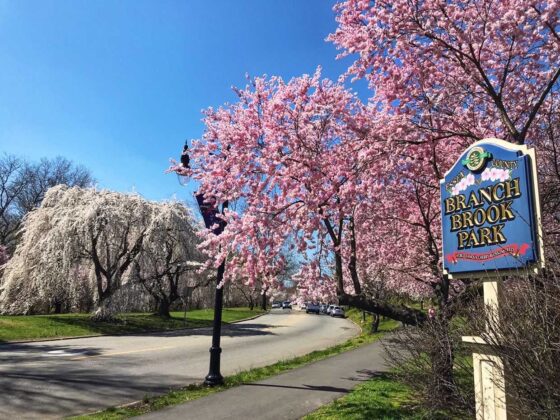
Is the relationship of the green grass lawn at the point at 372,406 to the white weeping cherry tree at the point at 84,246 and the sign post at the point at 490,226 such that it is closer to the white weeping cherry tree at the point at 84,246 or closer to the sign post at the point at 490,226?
the sign post at the point at 490,226

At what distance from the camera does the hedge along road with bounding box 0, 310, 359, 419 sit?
913 centimetres

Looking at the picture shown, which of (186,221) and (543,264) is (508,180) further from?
(186,221)

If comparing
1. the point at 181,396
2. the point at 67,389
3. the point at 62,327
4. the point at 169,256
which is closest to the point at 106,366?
the point at 67,389

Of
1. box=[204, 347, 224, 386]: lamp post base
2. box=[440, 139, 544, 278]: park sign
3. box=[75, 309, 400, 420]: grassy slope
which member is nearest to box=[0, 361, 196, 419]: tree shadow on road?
box=[75, 309, 400, 420]: grassy slope

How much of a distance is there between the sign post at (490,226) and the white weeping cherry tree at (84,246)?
72.4ft

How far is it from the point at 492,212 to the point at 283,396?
6009 millimetres

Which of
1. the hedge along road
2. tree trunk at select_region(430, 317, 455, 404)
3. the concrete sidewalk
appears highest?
tree trunk at select_region(430, 317, 455, 404)

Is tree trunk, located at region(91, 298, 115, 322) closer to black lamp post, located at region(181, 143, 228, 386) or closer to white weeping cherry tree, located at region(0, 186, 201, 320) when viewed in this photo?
white weeping cherry tree, located at region(0, 186, 201, 320)

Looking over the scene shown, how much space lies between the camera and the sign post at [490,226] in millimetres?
4539

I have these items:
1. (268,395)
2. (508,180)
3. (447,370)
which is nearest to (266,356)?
(268,395)

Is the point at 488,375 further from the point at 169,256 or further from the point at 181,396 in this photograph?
the point at 169,256

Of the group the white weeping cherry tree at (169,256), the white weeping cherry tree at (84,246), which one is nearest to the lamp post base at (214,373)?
the white weeping cherry tree at (169,256)

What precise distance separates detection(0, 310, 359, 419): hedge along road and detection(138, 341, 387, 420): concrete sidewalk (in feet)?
6.83

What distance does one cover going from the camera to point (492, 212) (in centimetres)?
509
